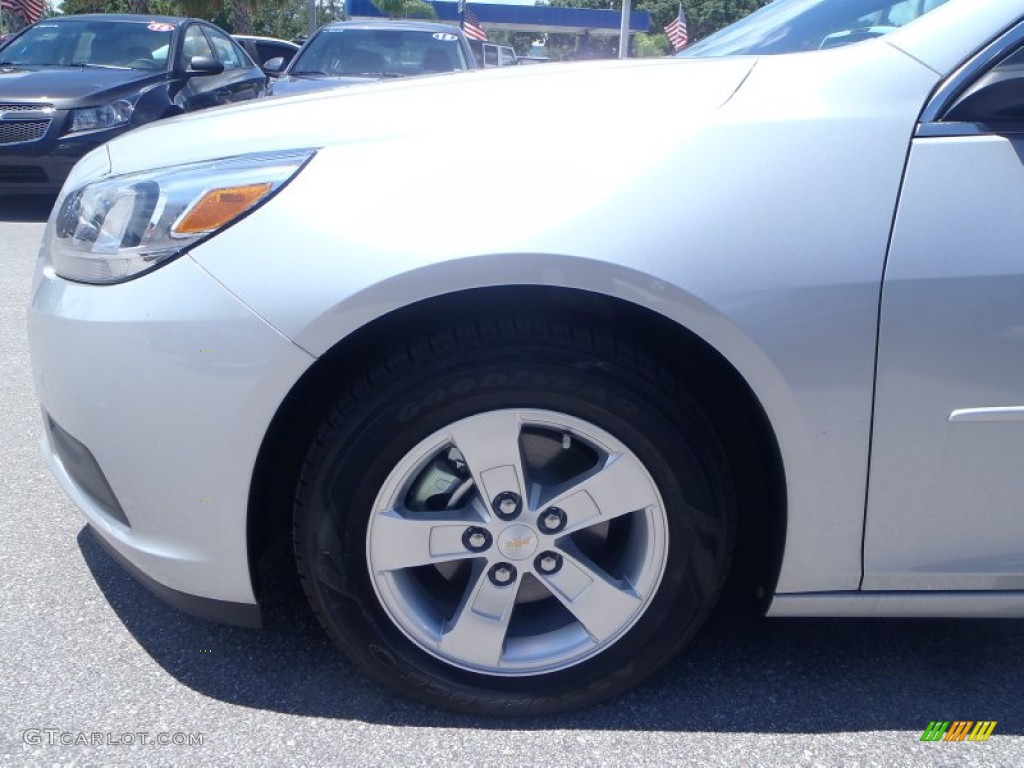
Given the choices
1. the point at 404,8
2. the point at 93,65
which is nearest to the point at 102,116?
the point at 93,65

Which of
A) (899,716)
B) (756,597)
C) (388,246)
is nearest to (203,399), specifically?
(388,246)

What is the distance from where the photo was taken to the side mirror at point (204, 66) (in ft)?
26.1

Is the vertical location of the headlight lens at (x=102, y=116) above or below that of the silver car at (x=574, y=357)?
below

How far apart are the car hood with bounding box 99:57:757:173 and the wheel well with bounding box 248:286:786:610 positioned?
0.30 metres

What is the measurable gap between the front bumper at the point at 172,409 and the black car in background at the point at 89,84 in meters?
6.14

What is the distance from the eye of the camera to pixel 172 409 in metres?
1.78

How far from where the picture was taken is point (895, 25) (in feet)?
6.81

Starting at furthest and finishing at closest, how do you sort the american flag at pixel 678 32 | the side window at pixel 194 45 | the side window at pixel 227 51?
the american flag at pixel 678 32
the side window at pixel 227 51
the side window at pixel 194 45

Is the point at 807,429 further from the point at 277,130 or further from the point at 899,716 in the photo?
the point at 277,130

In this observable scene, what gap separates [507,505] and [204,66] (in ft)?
24.0

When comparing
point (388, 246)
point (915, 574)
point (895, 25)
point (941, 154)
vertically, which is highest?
point (895, 25)

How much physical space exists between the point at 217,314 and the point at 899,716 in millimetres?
1667

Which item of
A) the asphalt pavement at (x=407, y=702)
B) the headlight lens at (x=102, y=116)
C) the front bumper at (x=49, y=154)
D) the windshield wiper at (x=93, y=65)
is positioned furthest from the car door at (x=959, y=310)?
the windshield wiper at (x=93, y=65)

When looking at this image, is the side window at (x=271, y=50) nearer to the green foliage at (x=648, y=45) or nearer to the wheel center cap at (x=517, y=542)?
the wheel center cap at (x=517, y=542)
